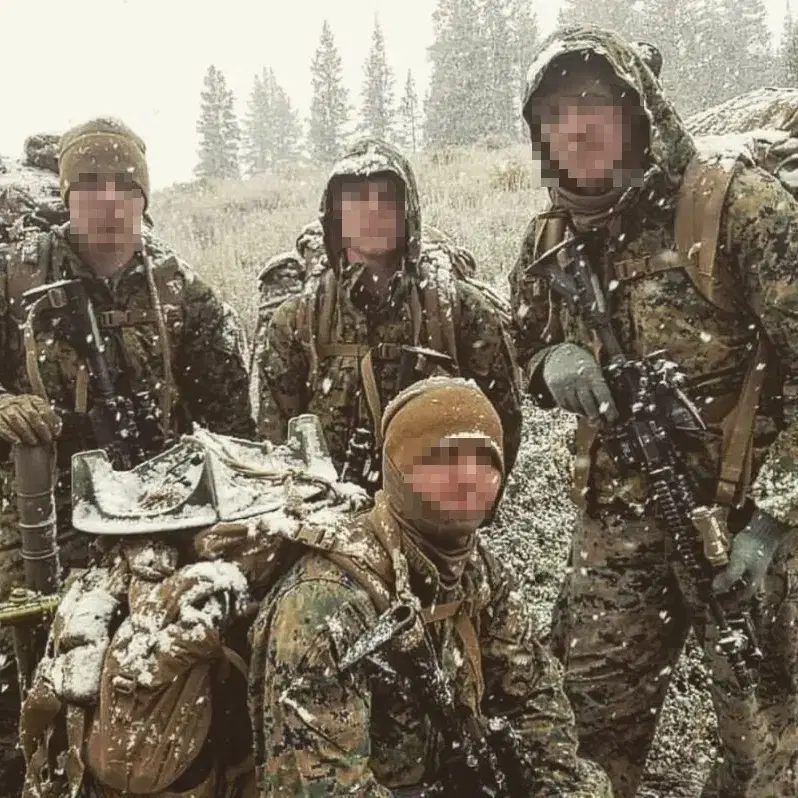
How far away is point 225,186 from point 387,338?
97.4 ft

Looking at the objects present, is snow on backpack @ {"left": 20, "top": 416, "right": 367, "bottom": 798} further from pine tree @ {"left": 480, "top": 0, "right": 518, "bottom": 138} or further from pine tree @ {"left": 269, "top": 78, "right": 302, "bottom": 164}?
pine tree @ {"left": 269, "top": 78, "right": 302, "bottom": 164}

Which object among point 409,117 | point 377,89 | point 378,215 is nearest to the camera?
point 378,215

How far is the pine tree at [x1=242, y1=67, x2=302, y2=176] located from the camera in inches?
2376

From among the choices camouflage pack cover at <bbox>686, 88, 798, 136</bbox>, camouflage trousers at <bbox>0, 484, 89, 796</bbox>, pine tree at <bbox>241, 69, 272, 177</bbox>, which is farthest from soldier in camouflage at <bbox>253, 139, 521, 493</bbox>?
pine tree at <bbox>241, 69, 272, 177</bbox>

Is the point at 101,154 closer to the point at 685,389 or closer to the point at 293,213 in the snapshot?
the point at 685,389

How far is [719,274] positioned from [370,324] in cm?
159

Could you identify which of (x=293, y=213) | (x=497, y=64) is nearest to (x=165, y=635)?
(x=293, y=213)

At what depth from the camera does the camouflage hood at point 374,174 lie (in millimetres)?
4387

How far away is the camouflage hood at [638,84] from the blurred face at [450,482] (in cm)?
161

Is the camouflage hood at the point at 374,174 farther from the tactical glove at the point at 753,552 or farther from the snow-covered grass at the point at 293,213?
the snow-covered grass at the point at 293,213

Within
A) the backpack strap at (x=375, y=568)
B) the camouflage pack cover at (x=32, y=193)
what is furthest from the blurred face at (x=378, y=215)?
the backpack strap at (x=375, y=568)

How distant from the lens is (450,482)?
2.78m

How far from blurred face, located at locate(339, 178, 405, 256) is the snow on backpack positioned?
157cm

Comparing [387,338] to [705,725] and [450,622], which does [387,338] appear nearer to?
[450,622]
